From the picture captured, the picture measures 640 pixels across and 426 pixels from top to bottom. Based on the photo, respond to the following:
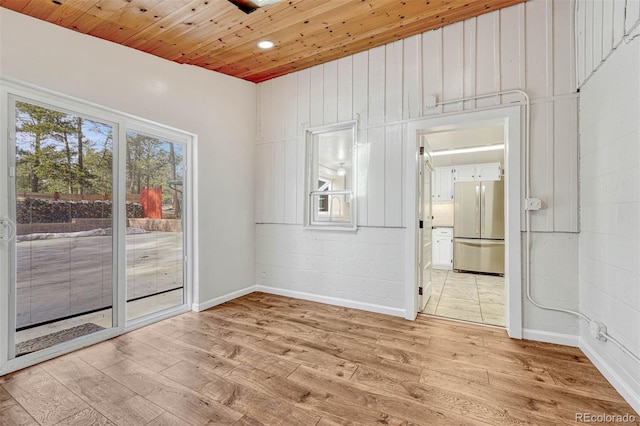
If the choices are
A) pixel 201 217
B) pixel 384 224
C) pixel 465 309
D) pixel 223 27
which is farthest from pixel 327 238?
pixel 223 27

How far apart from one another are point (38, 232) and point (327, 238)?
2846mm

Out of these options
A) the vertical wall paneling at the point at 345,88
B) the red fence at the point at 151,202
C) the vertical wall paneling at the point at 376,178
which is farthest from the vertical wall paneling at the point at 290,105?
the red fence at the point at 151,202

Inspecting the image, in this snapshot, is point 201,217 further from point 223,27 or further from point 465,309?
point 465,309

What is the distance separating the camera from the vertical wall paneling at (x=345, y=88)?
11.8ft

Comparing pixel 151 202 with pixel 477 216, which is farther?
pixel 477 216

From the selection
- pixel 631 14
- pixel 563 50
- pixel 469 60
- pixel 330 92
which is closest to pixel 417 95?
pixel 469 60

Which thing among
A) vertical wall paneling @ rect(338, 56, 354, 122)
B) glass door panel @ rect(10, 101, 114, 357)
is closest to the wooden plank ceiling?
vertical wall paneling @ rect(338, 56, 354, 122)

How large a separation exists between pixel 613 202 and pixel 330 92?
3.01 metres

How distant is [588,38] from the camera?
229 centimetres

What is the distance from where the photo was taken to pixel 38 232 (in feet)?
7.80

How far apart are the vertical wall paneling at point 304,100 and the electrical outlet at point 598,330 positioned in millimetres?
3543

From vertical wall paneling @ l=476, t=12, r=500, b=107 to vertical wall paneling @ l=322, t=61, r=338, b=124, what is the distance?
162 cm

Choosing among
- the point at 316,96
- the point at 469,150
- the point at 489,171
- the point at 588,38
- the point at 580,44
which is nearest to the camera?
the point at 588,38

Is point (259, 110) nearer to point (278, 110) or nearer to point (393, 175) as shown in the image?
point (278, 110)
